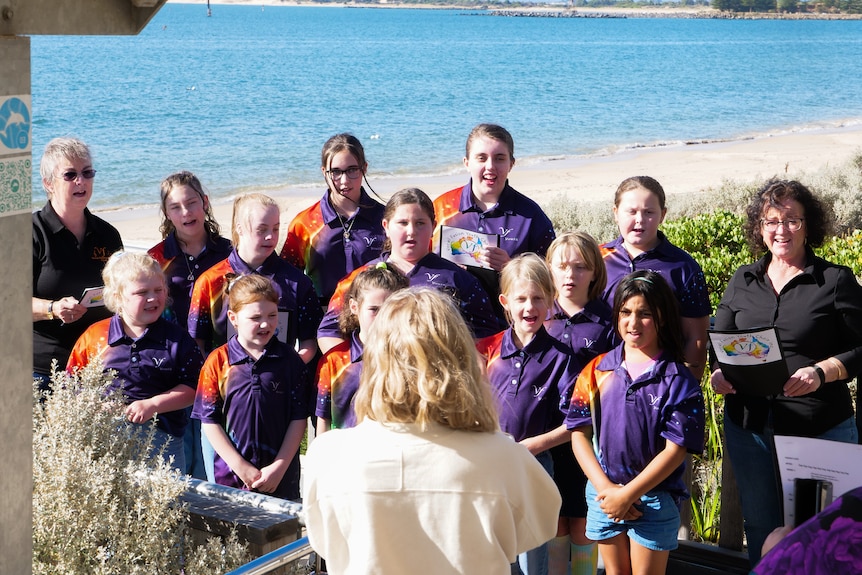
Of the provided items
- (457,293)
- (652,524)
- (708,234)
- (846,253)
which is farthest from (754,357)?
(708,234)

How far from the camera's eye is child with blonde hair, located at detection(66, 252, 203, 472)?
4906 mm

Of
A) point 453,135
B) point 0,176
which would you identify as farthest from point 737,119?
point 0,176

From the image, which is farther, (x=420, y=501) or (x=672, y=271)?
(x=672, y=271)

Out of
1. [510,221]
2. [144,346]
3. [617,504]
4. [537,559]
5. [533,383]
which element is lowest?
[537,559]

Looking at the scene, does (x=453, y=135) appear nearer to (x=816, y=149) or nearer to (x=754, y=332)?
(x=816, y=149)

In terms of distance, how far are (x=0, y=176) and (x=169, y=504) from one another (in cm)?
136

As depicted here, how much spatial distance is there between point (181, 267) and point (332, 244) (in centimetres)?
88

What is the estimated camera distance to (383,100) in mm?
55781

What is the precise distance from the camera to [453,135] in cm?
4125

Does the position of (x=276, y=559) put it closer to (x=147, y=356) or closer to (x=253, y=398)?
(x=253, y=398)

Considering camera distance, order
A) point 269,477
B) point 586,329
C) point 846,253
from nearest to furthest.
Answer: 1. point 269,477
2. point 586,329
3. point 846,253

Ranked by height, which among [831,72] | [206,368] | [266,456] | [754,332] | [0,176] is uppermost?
[831,72]

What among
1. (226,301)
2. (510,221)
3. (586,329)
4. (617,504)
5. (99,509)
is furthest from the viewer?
(510,221)

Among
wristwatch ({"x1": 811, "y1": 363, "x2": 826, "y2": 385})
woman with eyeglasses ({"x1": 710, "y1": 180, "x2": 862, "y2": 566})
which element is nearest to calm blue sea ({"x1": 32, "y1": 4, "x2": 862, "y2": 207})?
woman with eyeglasses ({"x1": 710, "y1": 180, "x2": 862, "y2": 566})
